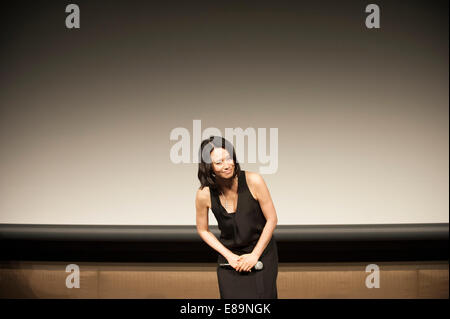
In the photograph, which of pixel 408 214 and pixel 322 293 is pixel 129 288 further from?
pixel 408 214

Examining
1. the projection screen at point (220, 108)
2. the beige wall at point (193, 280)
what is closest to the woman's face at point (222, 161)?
the projection screen at point (220, 108)

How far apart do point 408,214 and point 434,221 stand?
17cm

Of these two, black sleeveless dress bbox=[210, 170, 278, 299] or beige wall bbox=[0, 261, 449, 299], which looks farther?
beige wall bbox=[0, 261, 449, 299]

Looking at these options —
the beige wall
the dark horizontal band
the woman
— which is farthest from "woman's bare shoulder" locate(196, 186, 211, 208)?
the beige wall

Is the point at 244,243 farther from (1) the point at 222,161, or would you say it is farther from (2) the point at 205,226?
(1) the point at 222,161

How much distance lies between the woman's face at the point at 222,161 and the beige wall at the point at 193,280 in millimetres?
1430

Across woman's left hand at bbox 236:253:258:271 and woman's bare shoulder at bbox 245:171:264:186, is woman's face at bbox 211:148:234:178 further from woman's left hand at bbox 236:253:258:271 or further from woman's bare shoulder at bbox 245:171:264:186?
woman's left hand at bbox 236:253:258:271

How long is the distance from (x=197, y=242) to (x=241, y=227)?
1.05 meters

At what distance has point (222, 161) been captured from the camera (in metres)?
1.57

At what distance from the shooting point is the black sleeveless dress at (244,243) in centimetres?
173

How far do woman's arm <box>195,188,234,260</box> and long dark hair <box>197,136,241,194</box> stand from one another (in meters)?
0.06

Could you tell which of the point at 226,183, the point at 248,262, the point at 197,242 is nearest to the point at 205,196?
the point at 226,183

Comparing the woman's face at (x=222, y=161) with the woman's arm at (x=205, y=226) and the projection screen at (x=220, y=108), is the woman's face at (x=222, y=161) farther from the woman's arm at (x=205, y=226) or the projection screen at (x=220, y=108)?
the projection screen at (x=220, y=108)

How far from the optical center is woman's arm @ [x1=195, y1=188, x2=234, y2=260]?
1701 mm
